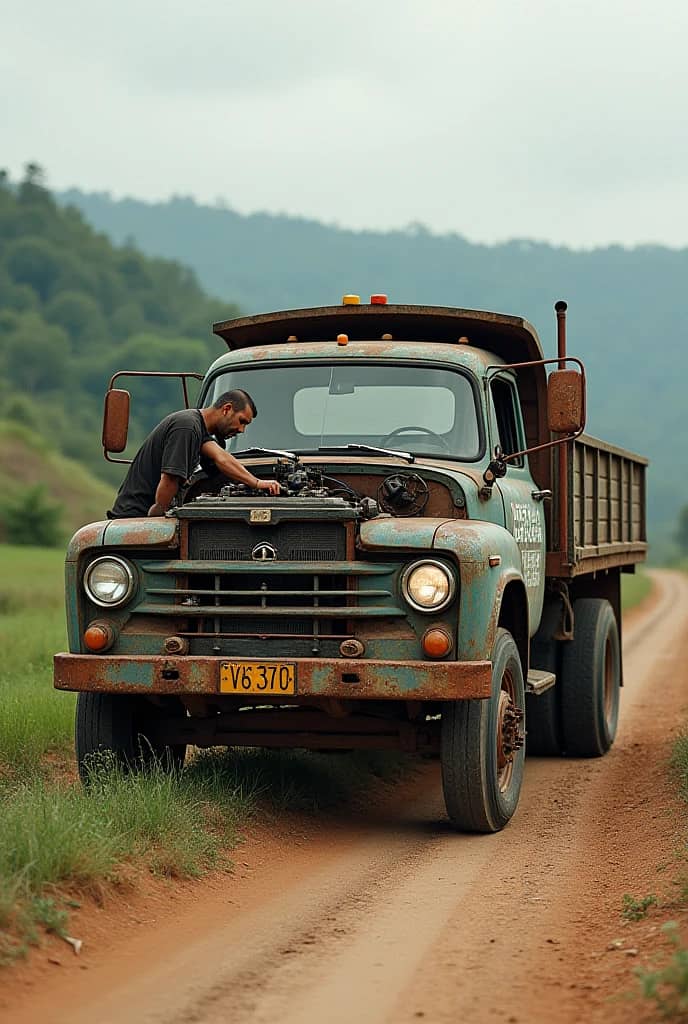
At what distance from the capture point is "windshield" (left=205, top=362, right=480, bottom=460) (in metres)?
8.41

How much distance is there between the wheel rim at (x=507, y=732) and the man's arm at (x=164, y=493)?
1954 millimetres

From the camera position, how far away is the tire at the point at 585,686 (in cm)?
1083

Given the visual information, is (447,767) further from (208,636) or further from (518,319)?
(518,319)

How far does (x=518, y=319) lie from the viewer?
9.12 meters

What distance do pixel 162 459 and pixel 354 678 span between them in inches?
65.6

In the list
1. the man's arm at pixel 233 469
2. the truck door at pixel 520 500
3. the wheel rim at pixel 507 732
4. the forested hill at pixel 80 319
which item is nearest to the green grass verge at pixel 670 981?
the wheel rim at pixel 507 732

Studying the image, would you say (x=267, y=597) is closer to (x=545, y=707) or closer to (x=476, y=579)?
(x=476, y=579)

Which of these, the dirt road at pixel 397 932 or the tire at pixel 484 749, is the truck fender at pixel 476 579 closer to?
the tire at pixel 484 749

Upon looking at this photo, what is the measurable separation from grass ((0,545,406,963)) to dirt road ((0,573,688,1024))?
21 cm

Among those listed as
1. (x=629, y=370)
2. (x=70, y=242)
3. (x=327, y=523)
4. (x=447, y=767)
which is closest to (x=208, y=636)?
(x=327, y=523)

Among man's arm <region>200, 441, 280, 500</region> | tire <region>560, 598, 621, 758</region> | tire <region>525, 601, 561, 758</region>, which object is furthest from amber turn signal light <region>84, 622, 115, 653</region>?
tire <region>560, 598, 621, 758</region>

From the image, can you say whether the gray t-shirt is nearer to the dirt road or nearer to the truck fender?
the truck fender

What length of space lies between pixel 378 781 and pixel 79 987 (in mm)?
4590

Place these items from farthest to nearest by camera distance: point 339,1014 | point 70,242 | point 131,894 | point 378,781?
point 70,242 → point 378,781 → point 131,894 → point 339,1014
